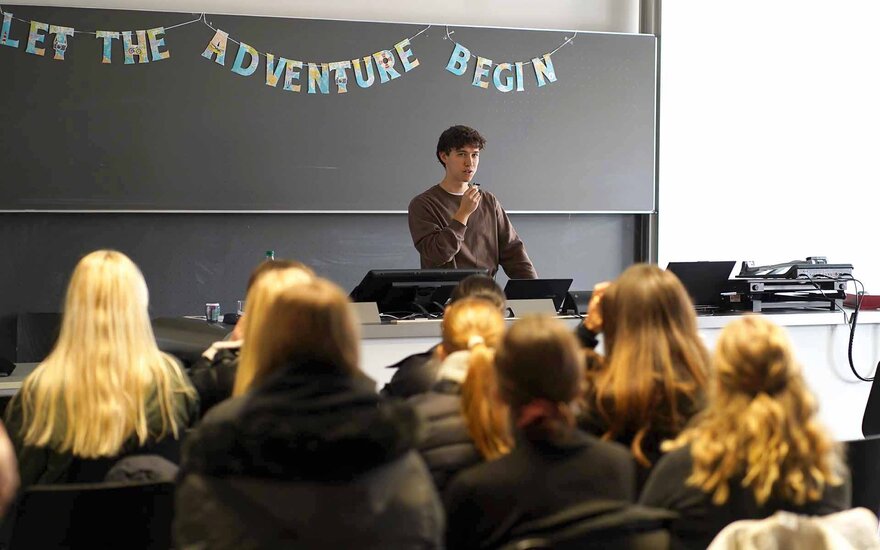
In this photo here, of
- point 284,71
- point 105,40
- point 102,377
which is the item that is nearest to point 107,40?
point 105,40

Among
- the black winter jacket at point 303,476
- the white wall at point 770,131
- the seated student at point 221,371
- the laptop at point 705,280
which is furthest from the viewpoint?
the white wall at point 770,131

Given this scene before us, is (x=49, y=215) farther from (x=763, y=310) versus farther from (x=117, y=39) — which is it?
(x=763, y=310)

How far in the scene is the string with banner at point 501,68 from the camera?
5434mm

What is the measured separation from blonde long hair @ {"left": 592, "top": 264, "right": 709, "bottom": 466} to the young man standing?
7.18 feet

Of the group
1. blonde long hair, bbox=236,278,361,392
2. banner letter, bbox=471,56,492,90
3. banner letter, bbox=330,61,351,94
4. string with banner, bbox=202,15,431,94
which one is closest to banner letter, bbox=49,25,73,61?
string with banner, bbox=202,15,431,94

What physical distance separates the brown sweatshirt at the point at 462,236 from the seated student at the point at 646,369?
218 centimetres

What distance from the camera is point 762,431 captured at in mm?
1720

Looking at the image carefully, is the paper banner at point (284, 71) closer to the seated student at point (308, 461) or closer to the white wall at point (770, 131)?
the white wall at point (770, 131)

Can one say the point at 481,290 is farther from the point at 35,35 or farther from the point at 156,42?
the point at 35,35

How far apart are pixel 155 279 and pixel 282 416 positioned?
3.72 meters

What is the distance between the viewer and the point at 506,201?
553 cm

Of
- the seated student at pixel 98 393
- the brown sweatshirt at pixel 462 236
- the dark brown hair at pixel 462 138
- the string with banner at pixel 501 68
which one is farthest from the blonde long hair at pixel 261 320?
the string with banner at pixel 501 68

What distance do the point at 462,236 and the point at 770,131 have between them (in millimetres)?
2600

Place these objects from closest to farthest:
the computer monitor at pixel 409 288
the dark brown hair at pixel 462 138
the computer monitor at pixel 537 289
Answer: the computer monitor at pixel 409 288 → the computer monitor at pixel 537 289 → the dark brown hair at pixel 462 138
